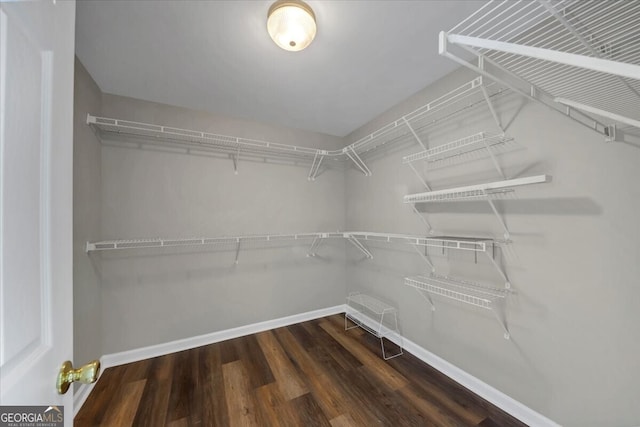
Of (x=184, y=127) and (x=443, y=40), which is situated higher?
(x=184, y=127)

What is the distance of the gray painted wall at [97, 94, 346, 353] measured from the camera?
6.49ft

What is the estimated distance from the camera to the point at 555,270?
127 centimetres

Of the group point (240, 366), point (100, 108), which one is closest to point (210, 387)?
point (240, 366)

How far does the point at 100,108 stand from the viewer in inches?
76.1

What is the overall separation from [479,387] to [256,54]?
2727 mm

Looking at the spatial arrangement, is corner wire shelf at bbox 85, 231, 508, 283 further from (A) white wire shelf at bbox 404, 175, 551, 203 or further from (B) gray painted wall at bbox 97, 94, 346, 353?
(A) white wire shelf at bbox 404, 175, 551, 203

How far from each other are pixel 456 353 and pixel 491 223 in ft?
3.34

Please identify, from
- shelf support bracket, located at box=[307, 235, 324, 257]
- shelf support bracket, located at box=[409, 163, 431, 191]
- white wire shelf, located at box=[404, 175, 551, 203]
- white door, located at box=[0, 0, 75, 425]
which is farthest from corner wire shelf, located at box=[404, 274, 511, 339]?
white door, located at box=[0, 0, 75, 425]

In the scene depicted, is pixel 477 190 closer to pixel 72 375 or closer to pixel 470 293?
pixel 470 293

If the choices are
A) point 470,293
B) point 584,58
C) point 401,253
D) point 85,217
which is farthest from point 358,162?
point 85,217

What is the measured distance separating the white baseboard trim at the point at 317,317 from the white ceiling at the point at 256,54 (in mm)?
2231

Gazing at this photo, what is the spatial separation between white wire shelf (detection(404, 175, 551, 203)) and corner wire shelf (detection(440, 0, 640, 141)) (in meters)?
0.33

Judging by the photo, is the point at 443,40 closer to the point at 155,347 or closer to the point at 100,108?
the point at 100,108

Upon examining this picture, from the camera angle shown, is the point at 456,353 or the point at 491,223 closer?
the point at 491,223
